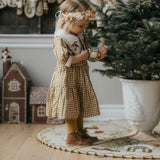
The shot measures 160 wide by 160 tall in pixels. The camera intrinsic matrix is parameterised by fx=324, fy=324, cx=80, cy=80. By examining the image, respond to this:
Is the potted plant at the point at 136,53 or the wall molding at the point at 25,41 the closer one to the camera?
the potted plant at the point at 136,53

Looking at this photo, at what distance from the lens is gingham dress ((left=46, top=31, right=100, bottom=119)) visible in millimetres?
2139

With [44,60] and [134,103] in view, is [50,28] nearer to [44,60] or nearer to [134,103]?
[44,60]

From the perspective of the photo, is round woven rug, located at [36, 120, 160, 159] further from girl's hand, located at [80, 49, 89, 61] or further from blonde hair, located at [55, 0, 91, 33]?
blonde hair, located at [55, 0, 91, 33]

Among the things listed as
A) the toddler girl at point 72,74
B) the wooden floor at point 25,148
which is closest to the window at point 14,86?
the wooden floor at point 25,148

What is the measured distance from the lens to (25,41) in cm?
299

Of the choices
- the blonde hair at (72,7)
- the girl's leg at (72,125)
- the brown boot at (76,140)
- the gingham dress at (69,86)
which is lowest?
the brown boot at (76,140)

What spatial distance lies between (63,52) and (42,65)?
0.98 meters

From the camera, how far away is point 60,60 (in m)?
2.13

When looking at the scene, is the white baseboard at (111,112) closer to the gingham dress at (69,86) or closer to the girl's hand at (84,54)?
the gingham dress at (69,86)

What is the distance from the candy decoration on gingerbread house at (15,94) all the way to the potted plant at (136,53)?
813mm

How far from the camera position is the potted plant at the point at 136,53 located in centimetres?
212

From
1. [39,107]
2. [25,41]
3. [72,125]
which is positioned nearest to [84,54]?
[72,125]

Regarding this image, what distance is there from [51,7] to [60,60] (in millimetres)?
1072

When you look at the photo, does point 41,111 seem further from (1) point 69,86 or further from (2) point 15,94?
(1) point 69,86
